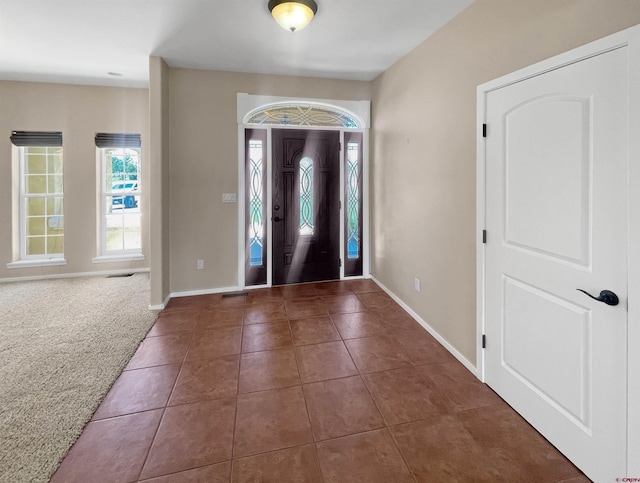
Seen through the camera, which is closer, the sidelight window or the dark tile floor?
the dark tile floor

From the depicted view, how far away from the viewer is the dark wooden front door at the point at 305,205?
13.2ft

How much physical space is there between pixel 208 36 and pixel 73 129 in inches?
115

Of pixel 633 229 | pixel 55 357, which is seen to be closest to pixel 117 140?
pixel 55 357

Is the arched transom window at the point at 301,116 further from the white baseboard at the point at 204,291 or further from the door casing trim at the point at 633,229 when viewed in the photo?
the door casing trim at the point at 633,229

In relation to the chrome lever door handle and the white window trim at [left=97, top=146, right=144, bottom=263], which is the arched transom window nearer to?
the white window trim at [left=97, top=146, right=144, bottom=263]

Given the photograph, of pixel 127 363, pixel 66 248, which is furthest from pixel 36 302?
pixel 127 363

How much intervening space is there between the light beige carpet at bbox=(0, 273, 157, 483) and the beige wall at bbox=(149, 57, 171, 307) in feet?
1.40

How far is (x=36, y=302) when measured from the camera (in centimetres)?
356

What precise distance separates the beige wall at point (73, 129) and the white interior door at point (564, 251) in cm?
480

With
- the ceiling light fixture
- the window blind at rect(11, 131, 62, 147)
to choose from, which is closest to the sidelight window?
the ceiling light fixture

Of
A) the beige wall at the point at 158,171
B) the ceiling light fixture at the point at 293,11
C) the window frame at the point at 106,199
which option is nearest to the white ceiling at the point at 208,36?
the ceiling light fixture at the point at 293,11

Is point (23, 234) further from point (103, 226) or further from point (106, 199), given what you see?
point (106, 199)

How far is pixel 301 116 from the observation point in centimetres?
406

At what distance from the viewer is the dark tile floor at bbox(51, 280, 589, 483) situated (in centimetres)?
148
